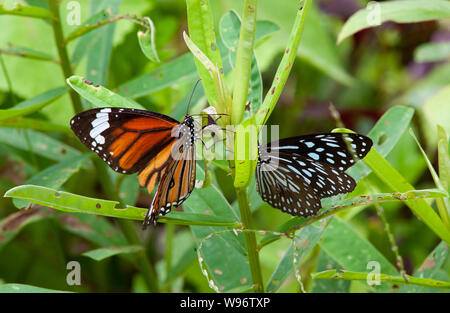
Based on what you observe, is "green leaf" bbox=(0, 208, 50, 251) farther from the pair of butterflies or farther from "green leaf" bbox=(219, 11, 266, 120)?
"green leaf" bbox=(219, 11, 266, 120)

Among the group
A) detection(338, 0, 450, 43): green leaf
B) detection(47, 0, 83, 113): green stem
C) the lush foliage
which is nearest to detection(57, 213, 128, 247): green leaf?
the lush foliage

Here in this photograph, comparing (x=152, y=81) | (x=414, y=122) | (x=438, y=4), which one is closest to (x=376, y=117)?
(x=414, y=122)

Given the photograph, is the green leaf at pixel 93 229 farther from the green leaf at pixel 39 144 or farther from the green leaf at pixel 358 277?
the green leaf at pixel 358 277

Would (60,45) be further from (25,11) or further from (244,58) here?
(244,58)

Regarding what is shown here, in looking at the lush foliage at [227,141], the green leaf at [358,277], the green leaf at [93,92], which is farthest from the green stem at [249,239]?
the green leaf at [93,92]

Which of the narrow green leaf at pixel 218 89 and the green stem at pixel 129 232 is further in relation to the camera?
the green stem at pixel 129 232
